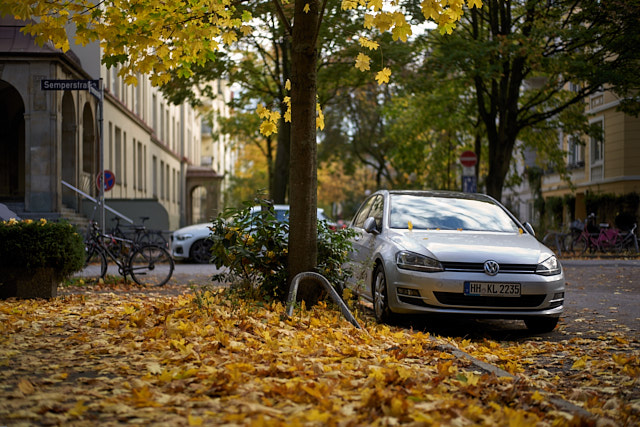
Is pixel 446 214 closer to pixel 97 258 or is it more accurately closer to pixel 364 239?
pixel 364 239

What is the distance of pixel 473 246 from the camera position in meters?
9.15

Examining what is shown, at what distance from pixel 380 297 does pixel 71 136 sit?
20.9 m

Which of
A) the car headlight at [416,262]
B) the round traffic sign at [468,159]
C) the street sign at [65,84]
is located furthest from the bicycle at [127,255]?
the round traffic sign at [468,159]

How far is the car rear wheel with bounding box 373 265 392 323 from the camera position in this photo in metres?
9.23

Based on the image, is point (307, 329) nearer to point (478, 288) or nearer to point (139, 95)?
point (478, 288)

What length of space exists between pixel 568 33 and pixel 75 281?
622 inches

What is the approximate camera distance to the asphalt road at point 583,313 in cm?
935

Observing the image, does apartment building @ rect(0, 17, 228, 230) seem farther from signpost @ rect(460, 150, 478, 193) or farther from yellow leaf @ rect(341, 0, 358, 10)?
signpost @ rect(460, 150, 478, 193)

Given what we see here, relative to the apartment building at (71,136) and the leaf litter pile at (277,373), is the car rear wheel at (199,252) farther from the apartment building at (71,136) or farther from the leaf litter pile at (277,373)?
the leaf litter pile at (277,373)

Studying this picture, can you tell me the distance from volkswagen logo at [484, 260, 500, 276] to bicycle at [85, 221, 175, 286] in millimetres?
7241

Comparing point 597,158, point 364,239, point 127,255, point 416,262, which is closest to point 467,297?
point 416,262

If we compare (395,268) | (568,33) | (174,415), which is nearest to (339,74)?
(568,33)

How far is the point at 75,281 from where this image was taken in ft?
47.3

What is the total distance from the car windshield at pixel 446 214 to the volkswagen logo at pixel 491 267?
4.62 ft
